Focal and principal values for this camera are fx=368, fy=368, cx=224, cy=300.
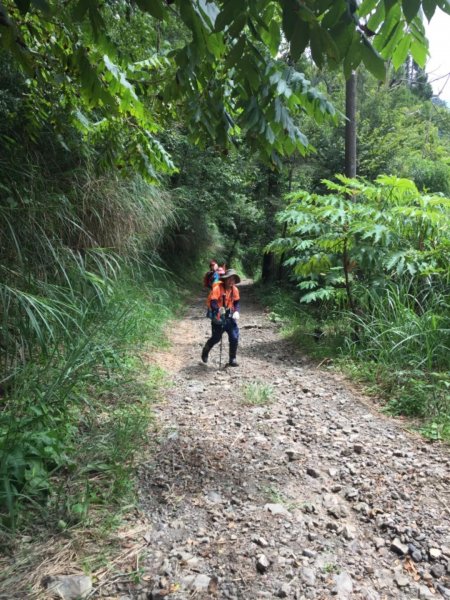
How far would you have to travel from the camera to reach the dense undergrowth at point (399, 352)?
365 cm

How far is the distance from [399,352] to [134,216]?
177 inches

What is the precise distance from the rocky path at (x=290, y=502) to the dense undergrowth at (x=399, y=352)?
320 mm

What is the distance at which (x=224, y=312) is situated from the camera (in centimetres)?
558

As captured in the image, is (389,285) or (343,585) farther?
(389,285)

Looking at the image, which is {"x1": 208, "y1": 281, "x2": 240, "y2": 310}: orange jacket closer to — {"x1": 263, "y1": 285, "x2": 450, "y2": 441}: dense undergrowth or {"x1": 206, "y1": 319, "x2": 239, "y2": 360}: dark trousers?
{"x1": 206, "y1": 319, "x2": 239, "y2": 360}: dark trousers

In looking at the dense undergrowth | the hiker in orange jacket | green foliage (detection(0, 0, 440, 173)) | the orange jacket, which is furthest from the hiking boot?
green foliage (detection(0, 0, 440, 173))

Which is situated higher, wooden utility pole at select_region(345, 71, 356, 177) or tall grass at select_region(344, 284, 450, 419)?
wooden utility pole at select_region(345, 71, 356, 177)

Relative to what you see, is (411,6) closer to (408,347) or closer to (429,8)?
(429,8)

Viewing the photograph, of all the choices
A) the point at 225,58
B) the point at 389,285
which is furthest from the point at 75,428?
the point at 389,285

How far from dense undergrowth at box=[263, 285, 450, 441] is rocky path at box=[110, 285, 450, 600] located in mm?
320

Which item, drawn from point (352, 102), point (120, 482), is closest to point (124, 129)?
point (120, 482)

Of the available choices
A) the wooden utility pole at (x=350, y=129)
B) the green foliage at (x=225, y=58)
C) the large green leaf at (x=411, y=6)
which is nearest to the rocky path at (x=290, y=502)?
the green foliage at (x=225, y=58)

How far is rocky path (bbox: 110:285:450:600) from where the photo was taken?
1.87 m

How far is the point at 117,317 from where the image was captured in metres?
4.57
